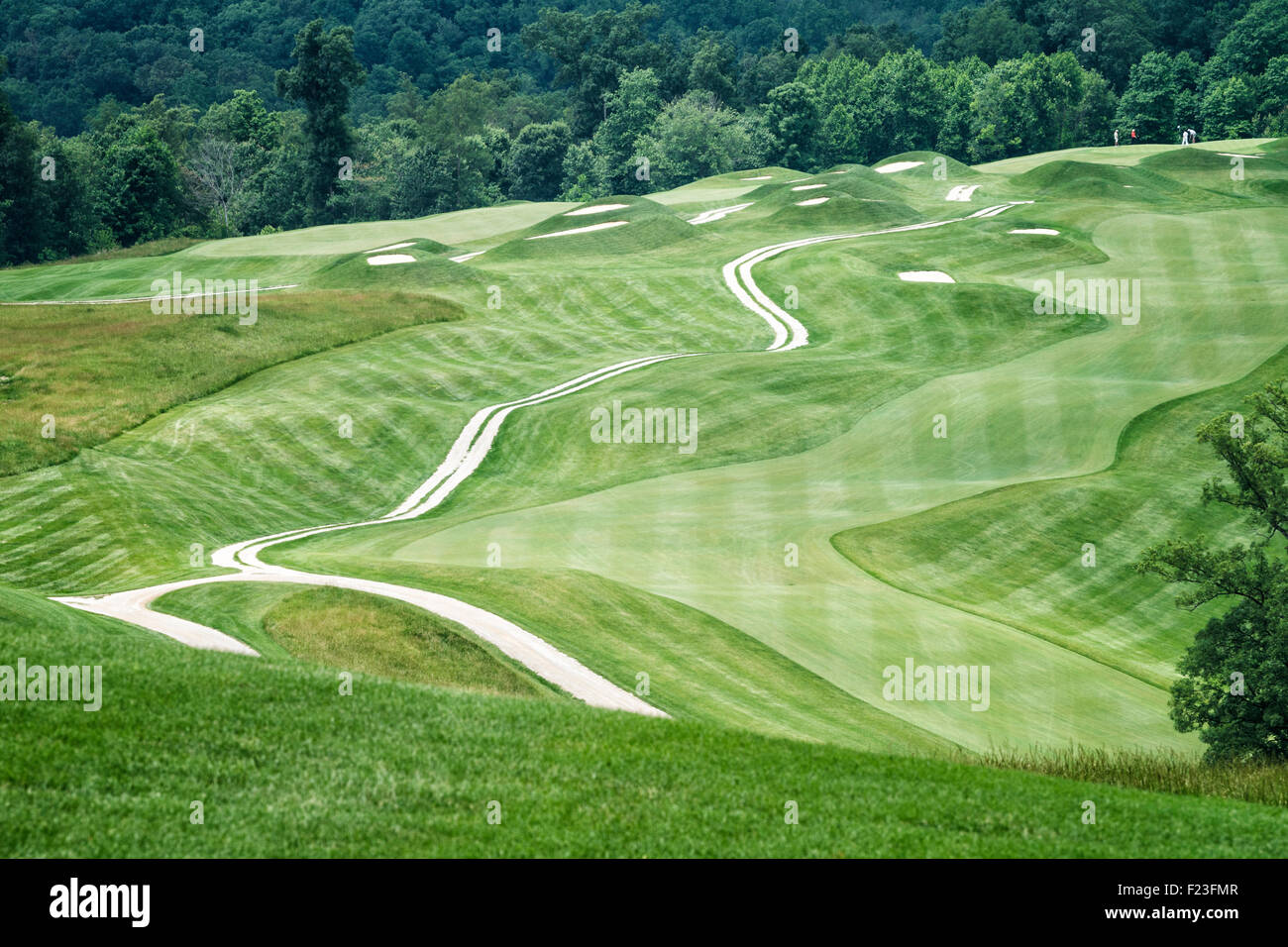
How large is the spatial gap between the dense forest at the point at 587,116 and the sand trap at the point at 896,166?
15609 mm

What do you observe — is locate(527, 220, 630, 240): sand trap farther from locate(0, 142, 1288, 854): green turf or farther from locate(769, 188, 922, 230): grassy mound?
locate(769, 188, 922, 230): grassy mound

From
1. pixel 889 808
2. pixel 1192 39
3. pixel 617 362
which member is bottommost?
pixel 617 362

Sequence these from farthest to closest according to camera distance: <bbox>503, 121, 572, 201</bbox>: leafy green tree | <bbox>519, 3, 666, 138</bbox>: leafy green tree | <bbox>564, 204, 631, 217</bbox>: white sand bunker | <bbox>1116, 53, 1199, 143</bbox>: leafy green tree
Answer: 1. <bbox>519, 3, 666, 138</bbox>: leafy green tree
2. <bbox>503, 121, 572, 201</bbox>: leafy green tree
3. <bbox>1116, 53, 1199, 143</bbox>: leafy green tree
4. <bbox>564, 204, 631, 217</bbox>: white sand bunker

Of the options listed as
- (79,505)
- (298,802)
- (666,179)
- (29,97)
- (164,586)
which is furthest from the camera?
(29,97)

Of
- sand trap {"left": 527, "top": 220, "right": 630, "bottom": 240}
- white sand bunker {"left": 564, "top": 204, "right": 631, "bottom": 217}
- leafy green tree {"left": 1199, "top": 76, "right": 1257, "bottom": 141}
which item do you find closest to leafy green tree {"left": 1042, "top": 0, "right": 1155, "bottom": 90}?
leafy green tree {"left": 1199, "top": 76, "right": 1257, "bottom": 141}

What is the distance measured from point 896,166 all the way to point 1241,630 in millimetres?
104168

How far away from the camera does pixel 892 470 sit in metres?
46.0

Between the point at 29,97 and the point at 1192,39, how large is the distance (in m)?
164

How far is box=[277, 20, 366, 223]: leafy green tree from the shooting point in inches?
5025

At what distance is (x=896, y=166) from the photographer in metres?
123

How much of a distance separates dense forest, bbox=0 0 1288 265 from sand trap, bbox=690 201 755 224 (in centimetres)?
2834

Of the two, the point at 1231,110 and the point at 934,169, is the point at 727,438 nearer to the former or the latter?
the point at 934,169
